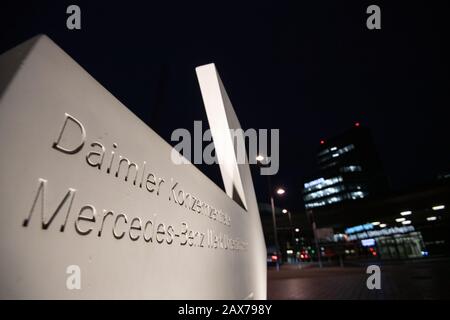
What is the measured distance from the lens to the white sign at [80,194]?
102cm

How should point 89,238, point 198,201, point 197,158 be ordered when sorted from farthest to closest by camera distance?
point 197,158 → point 198,201 → point 89,238

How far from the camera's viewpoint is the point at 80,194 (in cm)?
130

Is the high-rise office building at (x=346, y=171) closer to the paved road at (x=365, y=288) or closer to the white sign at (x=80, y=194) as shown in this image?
the paved road at (x=365, y=288)

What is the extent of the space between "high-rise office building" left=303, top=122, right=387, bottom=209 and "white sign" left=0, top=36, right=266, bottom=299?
81943 millimetres

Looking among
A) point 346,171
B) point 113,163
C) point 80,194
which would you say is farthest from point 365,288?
point 346,171

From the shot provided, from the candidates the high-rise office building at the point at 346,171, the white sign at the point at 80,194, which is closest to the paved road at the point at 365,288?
the white sign at the point at 80,194

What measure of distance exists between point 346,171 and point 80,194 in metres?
86.6

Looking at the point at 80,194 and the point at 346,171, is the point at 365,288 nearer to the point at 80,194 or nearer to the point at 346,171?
the point at 80,194

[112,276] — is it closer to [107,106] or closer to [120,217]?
[120,217]

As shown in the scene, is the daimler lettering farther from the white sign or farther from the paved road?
the paved road

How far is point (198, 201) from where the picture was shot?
275 cm

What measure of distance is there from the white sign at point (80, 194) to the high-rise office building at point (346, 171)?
81.9 meters
